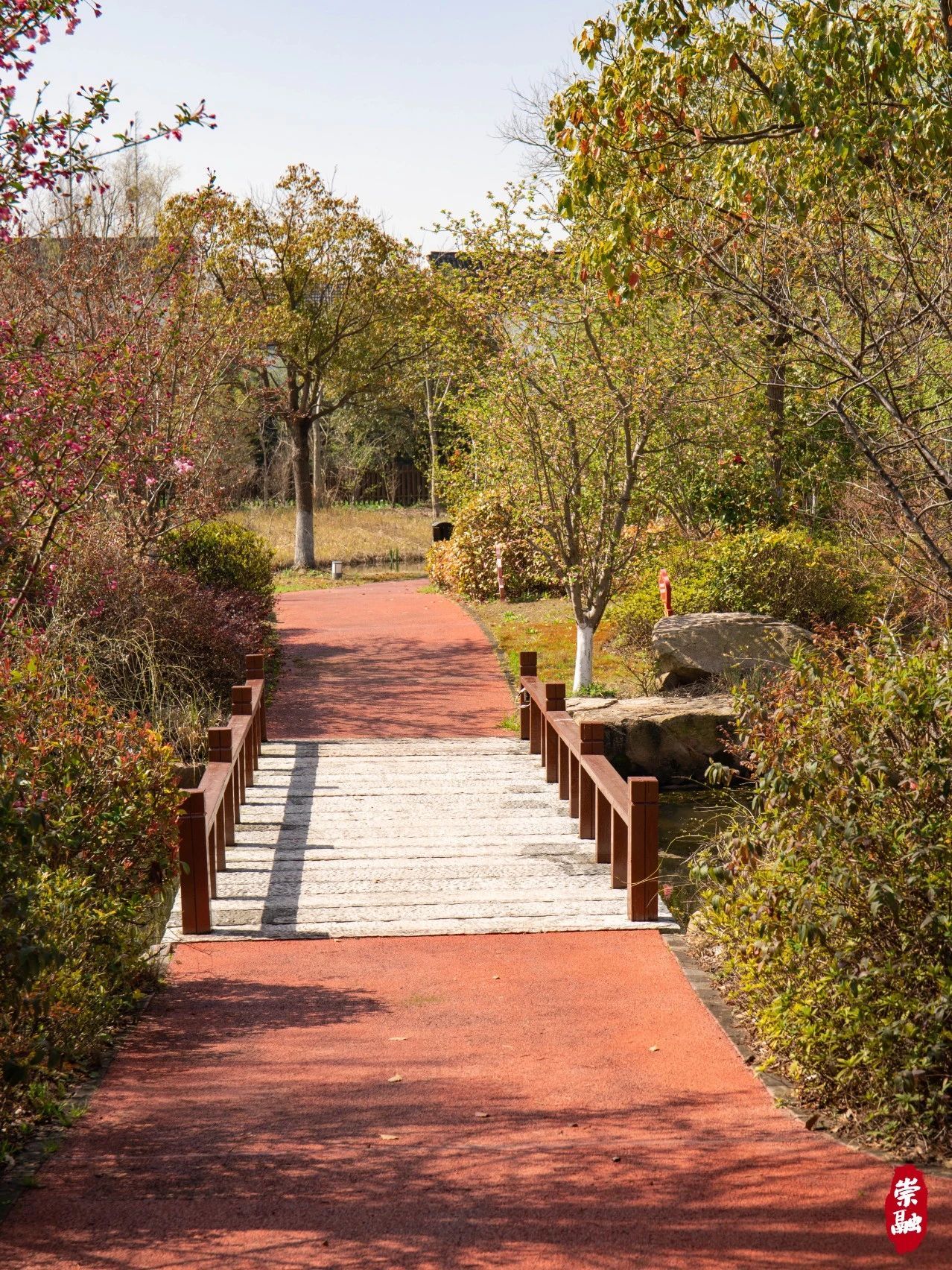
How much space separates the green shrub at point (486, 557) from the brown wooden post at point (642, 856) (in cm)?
1332

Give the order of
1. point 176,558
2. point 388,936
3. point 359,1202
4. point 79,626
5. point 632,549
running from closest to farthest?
1. point 359,1202
2. point 388,936
3. point 79,626
4. point 632,549
5. point 176,558

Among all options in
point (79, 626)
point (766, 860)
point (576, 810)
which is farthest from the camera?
point (79, 626)

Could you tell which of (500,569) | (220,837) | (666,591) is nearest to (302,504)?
(500,569)

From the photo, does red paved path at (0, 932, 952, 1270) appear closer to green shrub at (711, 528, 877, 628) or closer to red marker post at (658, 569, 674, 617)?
red marker post at (658, 569, 674, 617)

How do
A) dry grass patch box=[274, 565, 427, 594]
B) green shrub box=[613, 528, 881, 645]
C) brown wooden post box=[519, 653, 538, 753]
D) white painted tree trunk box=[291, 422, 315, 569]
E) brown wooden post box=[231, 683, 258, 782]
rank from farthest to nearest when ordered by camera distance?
white painted tree trunk box=[291, 422, 315, 569]
dry grass patch box=[274, 565, 427, 594]
green shrub box=[613, 528, 881, 645]
brown wooden post box=[519, 653, 538, 753]
brown wooden post box=[231, 683, 258, 782]

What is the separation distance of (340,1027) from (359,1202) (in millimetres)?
1702

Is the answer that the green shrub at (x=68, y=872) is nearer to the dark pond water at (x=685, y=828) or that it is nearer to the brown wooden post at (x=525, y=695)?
the dark pond water at (x=685, y=828)

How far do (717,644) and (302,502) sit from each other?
49.0 feet

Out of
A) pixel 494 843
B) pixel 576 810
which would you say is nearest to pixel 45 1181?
pixel 494 843

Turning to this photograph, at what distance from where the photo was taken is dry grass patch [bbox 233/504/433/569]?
95.5 ft

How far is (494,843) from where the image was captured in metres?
8.16

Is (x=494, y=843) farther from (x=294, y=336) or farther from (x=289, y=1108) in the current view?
(x=294, y=336)

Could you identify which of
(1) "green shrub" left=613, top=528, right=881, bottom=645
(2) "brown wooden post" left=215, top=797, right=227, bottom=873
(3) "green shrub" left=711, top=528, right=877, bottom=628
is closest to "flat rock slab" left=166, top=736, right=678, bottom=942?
(2) "brown wooden post" left=215, top=797, right=227, bottom=873

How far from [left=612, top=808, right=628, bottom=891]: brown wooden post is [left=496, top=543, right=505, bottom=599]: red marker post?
1299cm
